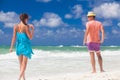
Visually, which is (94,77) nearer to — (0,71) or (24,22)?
(24,22)

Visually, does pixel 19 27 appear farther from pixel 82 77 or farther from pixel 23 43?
pixel 82 77

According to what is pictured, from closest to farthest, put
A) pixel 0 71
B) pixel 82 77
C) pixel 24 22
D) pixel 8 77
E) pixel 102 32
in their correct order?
pixel 24 22, pixel 82 77, pixel 102 32, pixel 8 77, pixel 0 71

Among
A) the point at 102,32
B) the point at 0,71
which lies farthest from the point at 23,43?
the point at 0,71

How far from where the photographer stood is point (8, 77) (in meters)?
10.7

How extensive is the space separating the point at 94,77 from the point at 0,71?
434cm

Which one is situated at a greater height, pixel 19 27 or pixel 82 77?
pixel 19 27

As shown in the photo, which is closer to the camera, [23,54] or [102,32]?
[23,54]

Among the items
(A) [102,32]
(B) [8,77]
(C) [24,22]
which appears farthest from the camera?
(B) [8,77]

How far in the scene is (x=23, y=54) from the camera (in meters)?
8.42

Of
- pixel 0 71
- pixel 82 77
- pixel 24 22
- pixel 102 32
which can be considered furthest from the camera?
pixel 0 71

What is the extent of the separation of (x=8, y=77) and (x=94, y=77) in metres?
3.13

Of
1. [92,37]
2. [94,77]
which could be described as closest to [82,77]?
[94,77]

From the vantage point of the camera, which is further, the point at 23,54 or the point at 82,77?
the point at 82,77

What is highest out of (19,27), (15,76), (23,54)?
(19,27)
